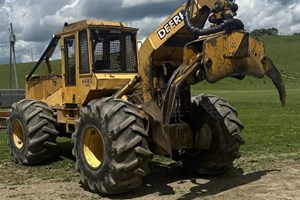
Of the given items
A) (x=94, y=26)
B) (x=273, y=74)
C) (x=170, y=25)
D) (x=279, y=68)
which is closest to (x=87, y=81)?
(x=94, y=26)

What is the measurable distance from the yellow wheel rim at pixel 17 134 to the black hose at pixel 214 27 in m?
5.61

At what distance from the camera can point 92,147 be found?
340 inches

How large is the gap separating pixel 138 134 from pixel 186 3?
2311 mm

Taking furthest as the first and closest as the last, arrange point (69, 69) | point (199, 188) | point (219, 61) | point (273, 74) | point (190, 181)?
1. point (69, 69)
2. point (190, 181)
3. point (199, 188)
4. point (273, 74)
5. point (219, 61)

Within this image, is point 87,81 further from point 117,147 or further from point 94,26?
point 117,147

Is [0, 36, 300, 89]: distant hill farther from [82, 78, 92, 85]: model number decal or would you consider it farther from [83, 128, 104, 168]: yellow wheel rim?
[83, 128, 104, 168]: yellow wheel rim

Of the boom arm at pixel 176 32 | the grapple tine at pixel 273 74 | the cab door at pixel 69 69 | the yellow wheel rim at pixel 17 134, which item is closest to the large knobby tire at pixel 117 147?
the boom arm at pixel 176 32

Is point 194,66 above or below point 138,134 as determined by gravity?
above

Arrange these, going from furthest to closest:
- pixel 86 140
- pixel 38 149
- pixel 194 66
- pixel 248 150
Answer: pixel 248 150, pixel 38 149, pixel 86 140, pixel 194 66

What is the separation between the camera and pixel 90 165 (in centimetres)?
836

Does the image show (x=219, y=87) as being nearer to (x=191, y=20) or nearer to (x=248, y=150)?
(x=248, y=150)

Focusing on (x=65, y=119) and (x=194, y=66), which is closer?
(x=194, y=66)

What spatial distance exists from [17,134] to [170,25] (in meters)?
5.49

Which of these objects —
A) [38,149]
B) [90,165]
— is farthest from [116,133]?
[38,149]
